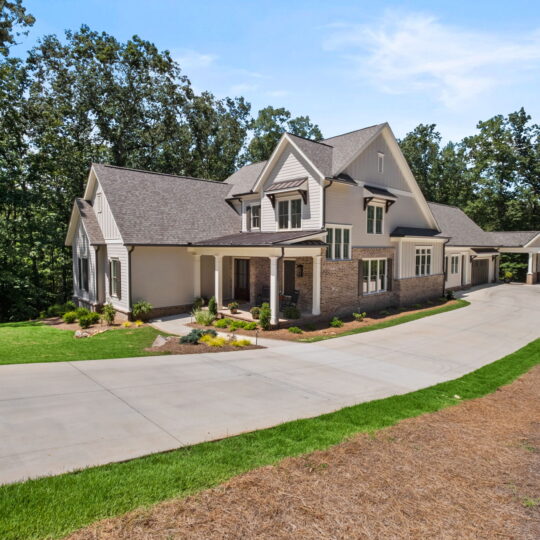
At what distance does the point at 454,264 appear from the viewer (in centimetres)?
2925

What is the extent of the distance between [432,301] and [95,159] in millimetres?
26790

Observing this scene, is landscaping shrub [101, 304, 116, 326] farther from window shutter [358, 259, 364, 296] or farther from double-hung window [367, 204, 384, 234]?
double-hung window [367, 204, 384, 234]

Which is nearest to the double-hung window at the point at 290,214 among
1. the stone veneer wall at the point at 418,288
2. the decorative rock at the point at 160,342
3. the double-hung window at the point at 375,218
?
the double-hung window at the point at 375,218

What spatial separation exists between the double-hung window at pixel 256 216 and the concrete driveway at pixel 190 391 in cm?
875

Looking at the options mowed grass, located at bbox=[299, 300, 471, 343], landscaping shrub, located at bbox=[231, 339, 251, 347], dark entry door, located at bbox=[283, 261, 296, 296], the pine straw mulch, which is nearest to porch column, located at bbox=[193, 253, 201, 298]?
dark entry door, located at bbox=[283, 261, 296, 296]

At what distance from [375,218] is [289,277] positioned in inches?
236

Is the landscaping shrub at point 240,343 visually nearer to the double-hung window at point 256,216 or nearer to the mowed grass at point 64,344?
the mowed grass at point 64,344

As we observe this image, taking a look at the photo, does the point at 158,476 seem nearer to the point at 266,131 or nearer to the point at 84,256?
the point at 84,256

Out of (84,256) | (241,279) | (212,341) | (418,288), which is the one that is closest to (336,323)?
(212,341)

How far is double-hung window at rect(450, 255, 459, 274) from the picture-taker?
94.3ft

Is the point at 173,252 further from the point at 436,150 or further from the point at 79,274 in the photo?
the point at 436,150

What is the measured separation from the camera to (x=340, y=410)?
7.23 meters

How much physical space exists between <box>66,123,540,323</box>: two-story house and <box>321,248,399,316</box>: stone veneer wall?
0.05 meters

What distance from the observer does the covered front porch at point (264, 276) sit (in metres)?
15.6
